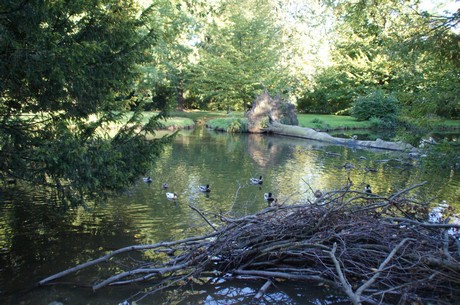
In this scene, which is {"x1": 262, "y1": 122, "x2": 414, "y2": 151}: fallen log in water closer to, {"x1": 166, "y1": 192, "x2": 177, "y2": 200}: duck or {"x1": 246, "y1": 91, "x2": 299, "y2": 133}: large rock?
{"x1": 246, "y1": 91, "x2": 299, "y2": 133}: large rock

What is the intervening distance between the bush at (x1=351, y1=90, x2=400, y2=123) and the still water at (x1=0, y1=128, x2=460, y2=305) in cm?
1729

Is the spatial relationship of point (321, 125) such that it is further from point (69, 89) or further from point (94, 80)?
point (69, 89)

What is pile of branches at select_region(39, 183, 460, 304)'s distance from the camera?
5059mm

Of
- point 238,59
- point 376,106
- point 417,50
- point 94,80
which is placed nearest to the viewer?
point 94,80

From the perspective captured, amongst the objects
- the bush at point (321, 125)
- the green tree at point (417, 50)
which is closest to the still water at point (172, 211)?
the green tree at point (417, 50)

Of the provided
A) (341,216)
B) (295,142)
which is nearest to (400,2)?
(341,216)

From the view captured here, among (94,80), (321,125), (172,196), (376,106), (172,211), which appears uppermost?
(94,80)

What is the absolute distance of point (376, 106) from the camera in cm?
3619

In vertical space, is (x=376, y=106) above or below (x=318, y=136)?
above

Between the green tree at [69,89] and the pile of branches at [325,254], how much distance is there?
60.1 inches

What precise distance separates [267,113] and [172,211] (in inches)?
845

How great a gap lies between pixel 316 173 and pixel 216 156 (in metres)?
5.14

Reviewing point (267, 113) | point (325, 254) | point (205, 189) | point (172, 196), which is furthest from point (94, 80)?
point (267, 113)

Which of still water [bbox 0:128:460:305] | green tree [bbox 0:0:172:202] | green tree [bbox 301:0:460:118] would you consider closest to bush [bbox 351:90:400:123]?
still water [bbox 0:128:460:305]
